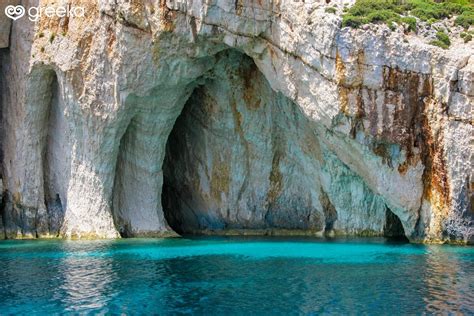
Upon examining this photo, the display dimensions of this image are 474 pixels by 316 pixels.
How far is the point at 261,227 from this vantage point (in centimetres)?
3722

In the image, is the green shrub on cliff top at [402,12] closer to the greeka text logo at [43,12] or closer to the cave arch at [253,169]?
the cave arch at [253,169]

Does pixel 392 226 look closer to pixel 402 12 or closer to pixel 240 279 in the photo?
pixel 402 12

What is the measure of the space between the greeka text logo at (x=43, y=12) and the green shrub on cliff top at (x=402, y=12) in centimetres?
1355

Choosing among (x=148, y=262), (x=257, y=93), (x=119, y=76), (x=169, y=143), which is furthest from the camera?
(x=169, y=143)

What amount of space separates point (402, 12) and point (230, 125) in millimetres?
10876

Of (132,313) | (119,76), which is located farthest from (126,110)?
(132,313)

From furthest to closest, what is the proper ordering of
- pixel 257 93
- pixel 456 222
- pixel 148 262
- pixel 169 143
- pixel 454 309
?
pixel 169 143 < pixel 257 93 < pixel 456 222 < pixel 148 262 < pixel 454 309

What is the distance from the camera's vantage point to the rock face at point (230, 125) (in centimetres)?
2820

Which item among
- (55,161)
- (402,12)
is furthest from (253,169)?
(402,12)

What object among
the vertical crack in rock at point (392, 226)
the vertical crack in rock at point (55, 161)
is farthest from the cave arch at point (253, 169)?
the vertical crack in rock at point (55, 161)

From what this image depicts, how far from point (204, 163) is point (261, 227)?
4.72 m

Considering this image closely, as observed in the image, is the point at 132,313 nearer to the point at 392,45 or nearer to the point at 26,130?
the point at 392,45

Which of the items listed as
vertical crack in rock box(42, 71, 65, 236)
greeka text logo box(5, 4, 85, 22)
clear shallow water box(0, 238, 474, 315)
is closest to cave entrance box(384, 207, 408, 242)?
A: clear shallow water box(0, 238, 474, 315)

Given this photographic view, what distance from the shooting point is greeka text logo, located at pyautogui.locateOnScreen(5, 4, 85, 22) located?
33.8 metres
